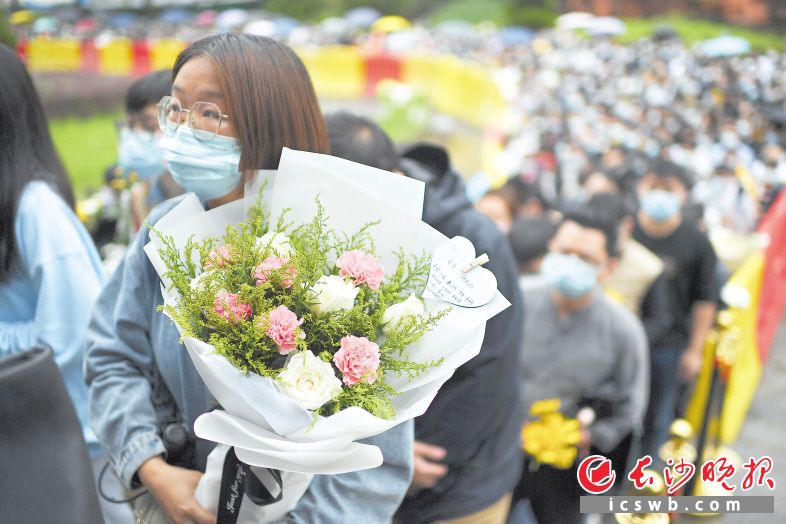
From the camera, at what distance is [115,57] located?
26.3 meters

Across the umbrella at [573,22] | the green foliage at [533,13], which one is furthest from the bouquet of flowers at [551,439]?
the green foliage at [533,13]

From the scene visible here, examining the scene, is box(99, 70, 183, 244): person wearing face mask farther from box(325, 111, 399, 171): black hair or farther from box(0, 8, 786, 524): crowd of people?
box(325, 111, 399, 171): black hair

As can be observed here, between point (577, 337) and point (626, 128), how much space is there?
1058 centimetres

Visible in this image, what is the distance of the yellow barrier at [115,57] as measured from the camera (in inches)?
1027

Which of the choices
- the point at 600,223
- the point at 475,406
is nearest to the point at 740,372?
the point at 600,223

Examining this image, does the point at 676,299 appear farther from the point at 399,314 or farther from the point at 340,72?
the point at 340,72

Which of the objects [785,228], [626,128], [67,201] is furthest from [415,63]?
[67,201]

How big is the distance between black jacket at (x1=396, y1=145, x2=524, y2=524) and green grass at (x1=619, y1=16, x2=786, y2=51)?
2892cm

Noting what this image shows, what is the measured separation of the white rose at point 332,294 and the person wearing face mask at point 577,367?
7.58 ft

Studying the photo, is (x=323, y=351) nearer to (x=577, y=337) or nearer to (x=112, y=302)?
(x=112, y=302)

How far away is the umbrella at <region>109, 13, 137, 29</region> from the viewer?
3700 centimetres

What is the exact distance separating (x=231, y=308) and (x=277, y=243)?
15cm

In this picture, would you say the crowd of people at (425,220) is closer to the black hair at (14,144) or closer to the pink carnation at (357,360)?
the black hair at (14,144)
